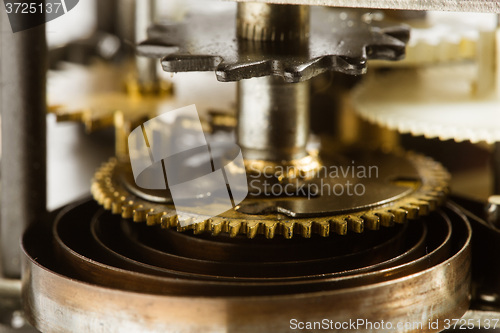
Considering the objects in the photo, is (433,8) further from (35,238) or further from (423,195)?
(35,238)

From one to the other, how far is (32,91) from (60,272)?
266 mm

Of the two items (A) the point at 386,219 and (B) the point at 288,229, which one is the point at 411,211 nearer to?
(A) the point at 386,219

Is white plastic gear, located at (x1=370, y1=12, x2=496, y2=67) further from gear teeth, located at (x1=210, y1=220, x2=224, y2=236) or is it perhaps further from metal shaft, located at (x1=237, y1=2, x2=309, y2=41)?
gear teeth, located at (x1=210, y1=220, x2=224, y2=236)

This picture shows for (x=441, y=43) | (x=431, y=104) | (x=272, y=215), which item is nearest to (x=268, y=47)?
(x=272, y=215)

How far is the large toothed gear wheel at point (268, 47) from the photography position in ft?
2.50

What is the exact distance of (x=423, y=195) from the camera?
87 centimetres

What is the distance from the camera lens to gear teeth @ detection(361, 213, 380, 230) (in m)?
0.79

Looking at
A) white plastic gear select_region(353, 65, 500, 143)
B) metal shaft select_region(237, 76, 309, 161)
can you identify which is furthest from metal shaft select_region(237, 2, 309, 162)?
white plastic gear select_region(353, 65, 500, 143)

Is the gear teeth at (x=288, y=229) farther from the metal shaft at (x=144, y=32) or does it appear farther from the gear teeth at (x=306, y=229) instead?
the metal shaft at (x=144, y=32)

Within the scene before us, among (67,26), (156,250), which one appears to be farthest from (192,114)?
(67,26)

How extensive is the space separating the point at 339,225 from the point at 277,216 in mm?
67

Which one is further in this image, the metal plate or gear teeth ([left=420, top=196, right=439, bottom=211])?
gear teeth ([left=420, top=196, right=439, bottom=211])

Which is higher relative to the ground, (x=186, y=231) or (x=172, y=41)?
(x=172, y=41)

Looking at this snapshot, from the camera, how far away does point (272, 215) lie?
793 mm
